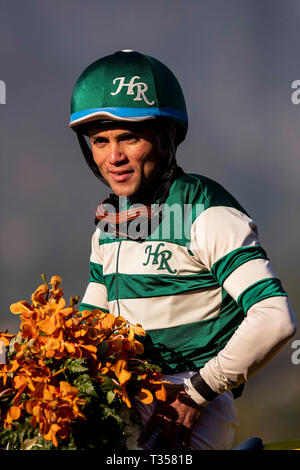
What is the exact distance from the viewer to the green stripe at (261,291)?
2236 millimetres

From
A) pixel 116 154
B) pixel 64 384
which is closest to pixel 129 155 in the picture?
pixel 116 154

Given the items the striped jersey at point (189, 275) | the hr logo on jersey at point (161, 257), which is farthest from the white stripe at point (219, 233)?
the hr logo on jersey at point (161, 257)

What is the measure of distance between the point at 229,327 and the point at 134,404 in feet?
1.84

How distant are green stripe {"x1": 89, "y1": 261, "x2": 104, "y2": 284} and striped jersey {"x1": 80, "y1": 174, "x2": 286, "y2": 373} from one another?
0.33m

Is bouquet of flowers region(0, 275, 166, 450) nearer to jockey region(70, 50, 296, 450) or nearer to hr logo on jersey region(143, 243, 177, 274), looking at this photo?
jockey region(70, 50, 296, 450)

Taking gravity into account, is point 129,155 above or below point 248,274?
above

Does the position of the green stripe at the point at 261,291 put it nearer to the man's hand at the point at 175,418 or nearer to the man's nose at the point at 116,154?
the man's hand at the point at 175,418

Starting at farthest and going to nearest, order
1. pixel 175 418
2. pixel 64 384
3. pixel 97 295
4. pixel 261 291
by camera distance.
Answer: pixel 97 295
pixel 175 418
pixel 261 291
pixel 64 384

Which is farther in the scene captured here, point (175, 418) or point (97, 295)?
point (97, 295)

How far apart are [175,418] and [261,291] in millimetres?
595

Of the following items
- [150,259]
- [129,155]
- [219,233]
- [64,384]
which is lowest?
[64,384]

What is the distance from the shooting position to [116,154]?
2.63 metres

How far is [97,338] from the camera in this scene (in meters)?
2.11

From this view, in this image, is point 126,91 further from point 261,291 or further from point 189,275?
point 261,291
